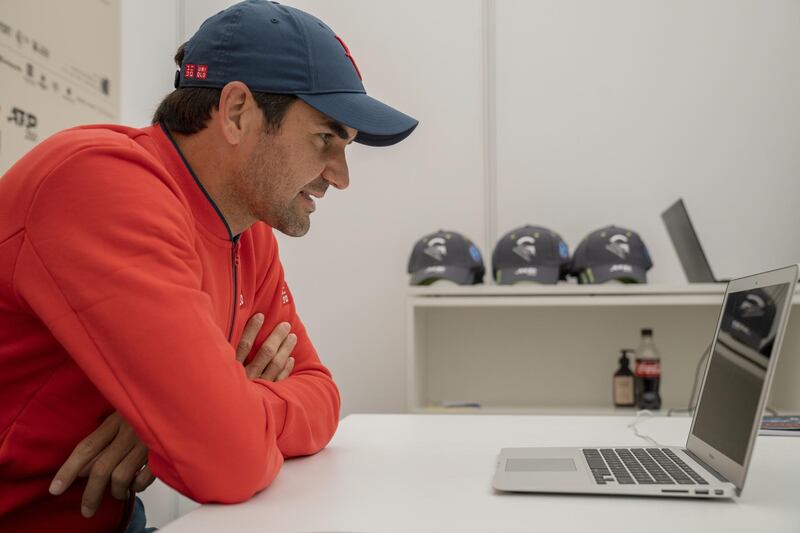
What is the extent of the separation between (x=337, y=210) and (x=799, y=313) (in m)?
1.75

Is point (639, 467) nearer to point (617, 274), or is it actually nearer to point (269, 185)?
point (269, 185)

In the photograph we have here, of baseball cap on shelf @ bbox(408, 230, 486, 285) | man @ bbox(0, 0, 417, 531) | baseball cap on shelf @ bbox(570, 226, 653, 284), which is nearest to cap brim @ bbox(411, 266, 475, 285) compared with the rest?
baseball cap on shelf @ bbox(408, 230, 486, 285)

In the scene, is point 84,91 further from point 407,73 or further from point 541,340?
point 541,340

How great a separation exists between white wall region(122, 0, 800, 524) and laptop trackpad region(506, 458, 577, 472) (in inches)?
73.7

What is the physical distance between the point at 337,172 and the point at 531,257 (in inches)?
51.4

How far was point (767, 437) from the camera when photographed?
3.87 feet

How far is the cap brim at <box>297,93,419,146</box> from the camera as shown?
1.01 m

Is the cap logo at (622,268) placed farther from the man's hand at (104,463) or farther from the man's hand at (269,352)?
the man's hand at (104,463)

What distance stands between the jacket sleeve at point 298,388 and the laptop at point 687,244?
4.82 ft

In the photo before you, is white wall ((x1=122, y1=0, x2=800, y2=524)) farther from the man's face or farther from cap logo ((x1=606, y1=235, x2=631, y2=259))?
the man's face

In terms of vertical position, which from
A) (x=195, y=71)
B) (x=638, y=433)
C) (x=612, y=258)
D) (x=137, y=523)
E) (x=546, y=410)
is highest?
(x=195, y=71)

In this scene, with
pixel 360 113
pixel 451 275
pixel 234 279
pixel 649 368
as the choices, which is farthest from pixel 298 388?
pixel 649 368

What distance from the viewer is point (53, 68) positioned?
1.93 meters

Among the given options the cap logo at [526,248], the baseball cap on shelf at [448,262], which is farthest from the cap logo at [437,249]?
the cap logo at [526,248]
